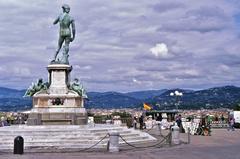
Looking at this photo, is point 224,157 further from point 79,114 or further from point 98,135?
point 79,114

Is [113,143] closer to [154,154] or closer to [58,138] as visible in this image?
[154,154]

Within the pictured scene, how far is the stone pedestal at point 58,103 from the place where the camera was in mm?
32500

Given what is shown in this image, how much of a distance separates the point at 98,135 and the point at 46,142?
2.99m

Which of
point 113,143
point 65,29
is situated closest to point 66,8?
point 65,29

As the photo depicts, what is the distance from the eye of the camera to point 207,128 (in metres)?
40.7

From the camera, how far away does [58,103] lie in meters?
33.1

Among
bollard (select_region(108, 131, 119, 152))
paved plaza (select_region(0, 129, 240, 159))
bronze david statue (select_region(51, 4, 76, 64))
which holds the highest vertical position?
bronze david statue (select_region(51, 4, 76, 64))

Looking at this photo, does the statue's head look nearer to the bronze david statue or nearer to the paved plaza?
the bronze david statue

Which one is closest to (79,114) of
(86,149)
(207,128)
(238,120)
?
(86,149)

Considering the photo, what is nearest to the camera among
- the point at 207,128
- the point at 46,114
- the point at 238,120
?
the point at 46,114

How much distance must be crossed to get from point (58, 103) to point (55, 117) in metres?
1.03

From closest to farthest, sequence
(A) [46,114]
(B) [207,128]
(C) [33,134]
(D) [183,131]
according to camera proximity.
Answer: (C) [33,134], (A) [46,114], (B) [207,128], (D) [183,131]

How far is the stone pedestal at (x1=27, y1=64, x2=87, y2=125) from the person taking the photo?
32.5 m

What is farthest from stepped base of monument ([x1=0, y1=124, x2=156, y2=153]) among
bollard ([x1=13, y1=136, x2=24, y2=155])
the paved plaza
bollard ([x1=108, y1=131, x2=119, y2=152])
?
the paved plaza
